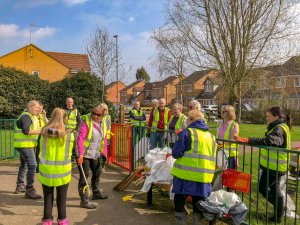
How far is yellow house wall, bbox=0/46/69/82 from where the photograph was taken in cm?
4141

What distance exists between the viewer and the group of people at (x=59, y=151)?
13.9 ft

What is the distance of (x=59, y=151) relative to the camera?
14.0ft

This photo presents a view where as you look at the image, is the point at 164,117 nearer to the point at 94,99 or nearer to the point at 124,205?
the point at 124,205

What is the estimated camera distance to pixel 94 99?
71.3ft

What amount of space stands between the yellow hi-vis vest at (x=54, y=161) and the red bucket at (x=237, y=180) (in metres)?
2.24

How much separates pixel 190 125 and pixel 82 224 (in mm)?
2170

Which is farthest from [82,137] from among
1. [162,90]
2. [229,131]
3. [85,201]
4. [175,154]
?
[162,90]

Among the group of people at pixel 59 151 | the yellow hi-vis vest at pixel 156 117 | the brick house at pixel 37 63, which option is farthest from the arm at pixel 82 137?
the brick house at pixel 37 63

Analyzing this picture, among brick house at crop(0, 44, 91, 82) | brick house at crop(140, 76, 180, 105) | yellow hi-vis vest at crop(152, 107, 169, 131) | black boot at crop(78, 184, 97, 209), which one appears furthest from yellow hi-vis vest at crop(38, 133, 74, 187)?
brick house at crop(140, 76, 180, 105)

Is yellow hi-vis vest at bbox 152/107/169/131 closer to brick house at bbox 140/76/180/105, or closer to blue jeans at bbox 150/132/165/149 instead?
blue jeans at bbox 150/132/165/149

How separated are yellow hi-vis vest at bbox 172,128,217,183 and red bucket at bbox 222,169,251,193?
0.57 m

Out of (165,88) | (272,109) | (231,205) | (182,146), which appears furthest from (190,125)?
(165,88)

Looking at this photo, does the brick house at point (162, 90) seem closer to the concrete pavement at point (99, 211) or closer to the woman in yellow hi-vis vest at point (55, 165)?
the concrete pavement at point (99, 211)

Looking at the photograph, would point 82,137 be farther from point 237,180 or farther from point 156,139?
point 237,180
